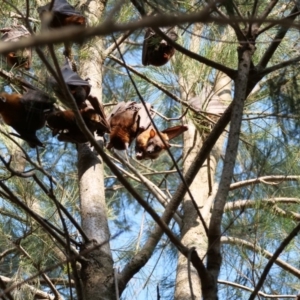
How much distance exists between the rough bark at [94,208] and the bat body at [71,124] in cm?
11

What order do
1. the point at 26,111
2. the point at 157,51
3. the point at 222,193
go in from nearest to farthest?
1. the point at 222,193
2. the point at 26,111
3. the point at 157,51

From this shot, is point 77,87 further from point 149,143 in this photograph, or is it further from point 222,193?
point 222,193

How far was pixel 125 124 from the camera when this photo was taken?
219 centimetres

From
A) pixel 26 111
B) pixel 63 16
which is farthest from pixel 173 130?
pixel 26 111

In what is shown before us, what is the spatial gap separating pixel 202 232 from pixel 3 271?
975 millimetres

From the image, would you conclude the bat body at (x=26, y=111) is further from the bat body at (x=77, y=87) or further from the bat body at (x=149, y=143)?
the bat body at (x=149, y=143)

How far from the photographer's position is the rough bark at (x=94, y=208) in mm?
1657

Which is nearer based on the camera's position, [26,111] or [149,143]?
[26,111]

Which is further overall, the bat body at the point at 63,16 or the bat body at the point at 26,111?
the bat body at the point at 63,16

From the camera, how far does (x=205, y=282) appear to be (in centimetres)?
133

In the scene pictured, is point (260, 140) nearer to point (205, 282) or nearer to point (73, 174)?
point (73, 174)

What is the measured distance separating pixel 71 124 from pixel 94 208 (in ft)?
0.82

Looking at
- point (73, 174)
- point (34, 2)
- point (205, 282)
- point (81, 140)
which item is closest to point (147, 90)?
point (73, 174)

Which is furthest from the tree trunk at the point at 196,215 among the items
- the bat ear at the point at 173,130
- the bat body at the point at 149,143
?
the bat body at the point at 149,143
